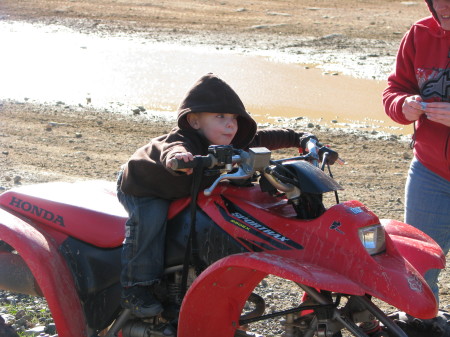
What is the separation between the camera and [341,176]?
9289 millimetres

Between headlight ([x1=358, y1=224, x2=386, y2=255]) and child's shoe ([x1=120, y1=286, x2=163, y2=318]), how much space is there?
1.19 meters

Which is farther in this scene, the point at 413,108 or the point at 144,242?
the point at 413,108

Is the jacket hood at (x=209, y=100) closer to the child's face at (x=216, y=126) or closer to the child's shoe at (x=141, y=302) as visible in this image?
the child's face at (x=216, y=126)

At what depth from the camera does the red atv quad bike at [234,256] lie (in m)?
3.69

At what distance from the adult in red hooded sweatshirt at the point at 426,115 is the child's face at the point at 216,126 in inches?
42.4

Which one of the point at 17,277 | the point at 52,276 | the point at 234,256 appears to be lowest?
the point at 17,277

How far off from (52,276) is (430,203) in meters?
2.31

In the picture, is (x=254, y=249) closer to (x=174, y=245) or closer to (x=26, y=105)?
(x=174, y=245)

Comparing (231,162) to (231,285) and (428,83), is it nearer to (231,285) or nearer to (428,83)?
(231,285)

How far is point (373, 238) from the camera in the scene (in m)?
3.81

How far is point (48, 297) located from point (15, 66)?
521 inches

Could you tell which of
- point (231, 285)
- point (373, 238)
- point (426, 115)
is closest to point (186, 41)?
point (426, 115)

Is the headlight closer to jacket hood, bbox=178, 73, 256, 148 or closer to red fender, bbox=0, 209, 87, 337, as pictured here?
jacket hood, bbox=178, 73, 256, 148

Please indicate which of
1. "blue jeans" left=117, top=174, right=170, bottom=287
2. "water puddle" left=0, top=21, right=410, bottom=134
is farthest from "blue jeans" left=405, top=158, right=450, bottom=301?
"water puddle" left=0, top=21, right=410, bottom=134
